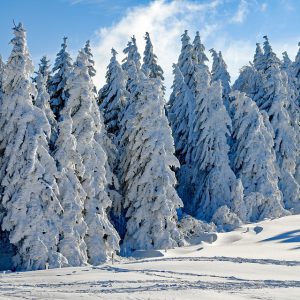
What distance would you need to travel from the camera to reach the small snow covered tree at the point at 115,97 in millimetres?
42094

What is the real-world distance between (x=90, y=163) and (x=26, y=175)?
4558 millimetres

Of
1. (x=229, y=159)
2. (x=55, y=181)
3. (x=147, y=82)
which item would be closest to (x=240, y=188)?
(x=229, y=159)

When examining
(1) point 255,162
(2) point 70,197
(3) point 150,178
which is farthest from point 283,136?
(2) point 70,197

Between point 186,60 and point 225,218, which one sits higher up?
point 186,60

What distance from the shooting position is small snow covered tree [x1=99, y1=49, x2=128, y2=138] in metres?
42.1

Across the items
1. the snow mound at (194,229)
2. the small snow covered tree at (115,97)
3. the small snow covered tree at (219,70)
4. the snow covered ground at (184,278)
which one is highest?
the small snow covered tree at (219,70)

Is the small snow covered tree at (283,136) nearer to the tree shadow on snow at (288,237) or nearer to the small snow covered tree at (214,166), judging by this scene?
the small snow covered tree at (214,166)

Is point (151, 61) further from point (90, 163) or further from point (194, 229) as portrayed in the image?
point (90, 163)

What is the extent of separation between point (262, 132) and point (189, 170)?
731 cm

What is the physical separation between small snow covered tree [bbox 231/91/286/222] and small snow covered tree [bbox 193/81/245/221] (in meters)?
1.44

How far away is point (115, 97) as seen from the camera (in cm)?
4259

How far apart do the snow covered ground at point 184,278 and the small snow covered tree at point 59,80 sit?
13.7m

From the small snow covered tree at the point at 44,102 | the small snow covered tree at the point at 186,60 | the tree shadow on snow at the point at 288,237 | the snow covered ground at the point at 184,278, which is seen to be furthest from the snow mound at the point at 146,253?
the small snow covered tree at the point at 186,60

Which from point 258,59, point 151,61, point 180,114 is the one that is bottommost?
point 180,114
